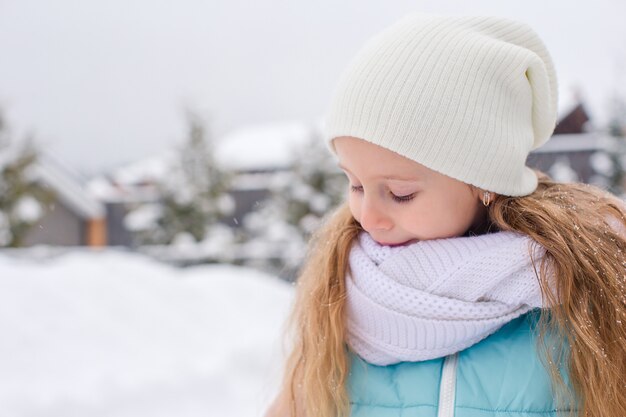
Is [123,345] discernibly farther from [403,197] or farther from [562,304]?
[562,304]

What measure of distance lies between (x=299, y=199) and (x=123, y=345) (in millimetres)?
9118

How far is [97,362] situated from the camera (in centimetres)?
329

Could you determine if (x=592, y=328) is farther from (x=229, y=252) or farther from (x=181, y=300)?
(x=229, y=252)

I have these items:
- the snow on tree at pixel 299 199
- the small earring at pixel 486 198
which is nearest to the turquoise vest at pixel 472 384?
the small earring at pixel 486 198

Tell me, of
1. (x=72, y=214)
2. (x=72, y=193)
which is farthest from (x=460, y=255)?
(x=72, y=214)

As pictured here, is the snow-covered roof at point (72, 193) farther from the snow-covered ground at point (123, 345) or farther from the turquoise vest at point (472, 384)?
the turquoise vest at point (472, 384)

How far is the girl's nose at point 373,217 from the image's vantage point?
1.16m

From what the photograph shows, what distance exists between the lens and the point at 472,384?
1.13 meters

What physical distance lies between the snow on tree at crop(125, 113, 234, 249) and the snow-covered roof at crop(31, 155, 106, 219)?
12.9 ft

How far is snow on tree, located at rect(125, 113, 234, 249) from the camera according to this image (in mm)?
13477

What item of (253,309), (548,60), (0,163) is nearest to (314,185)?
(0,163)

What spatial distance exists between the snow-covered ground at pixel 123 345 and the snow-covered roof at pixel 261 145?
40.2 feet

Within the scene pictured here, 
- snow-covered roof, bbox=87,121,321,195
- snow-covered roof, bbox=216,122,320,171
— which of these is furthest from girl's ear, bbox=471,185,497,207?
snow-covered roof, bbox=216,122,320,171

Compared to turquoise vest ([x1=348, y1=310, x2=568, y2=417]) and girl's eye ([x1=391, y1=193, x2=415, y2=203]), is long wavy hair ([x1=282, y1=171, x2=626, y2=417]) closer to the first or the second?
turquoise vest ([x1=348, y1=310, x2=568, y2=417])
